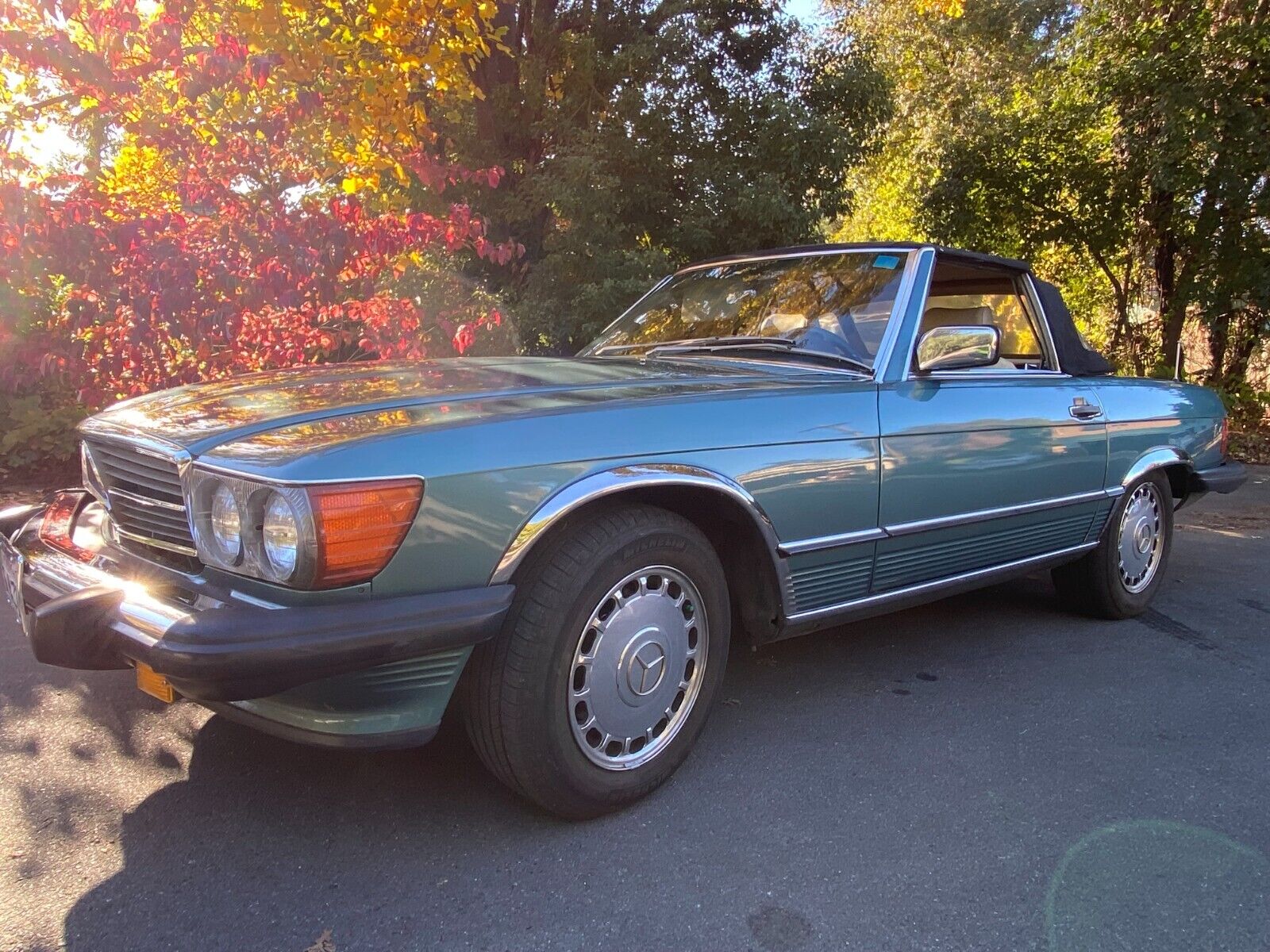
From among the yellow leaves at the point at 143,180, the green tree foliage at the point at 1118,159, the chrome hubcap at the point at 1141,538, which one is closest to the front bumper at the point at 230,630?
the chrome hubcap at the point at 1141,538

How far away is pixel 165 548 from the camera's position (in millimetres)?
2271

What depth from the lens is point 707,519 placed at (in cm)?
275

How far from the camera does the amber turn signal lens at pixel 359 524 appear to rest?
1942 mm

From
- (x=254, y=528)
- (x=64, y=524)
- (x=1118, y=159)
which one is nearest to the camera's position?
(x=254, y=528)

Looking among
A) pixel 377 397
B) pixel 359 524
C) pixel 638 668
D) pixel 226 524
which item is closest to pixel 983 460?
pixel 638 668

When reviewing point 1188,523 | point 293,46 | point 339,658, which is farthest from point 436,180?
point 1188,523

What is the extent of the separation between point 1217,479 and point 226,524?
4570mm

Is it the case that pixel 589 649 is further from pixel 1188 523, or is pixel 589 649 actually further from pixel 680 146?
pixel 680 146

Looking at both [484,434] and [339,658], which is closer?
[339,658]

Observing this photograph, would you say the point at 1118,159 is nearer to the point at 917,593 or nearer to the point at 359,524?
the point at 917,593

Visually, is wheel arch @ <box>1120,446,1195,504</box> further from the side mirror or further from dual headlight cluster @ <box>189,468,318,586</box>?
dual headlight cluster @ <box>189,468,318,586</box>

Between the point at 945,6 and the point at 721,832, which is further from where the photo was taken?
the point at 945,6

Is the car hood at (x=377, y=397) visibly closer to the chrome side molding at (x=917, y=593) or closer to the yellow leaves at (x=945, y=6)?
the chrome side molding at (x=917, y=593)

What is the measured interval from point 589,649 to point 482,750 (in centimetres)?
36
